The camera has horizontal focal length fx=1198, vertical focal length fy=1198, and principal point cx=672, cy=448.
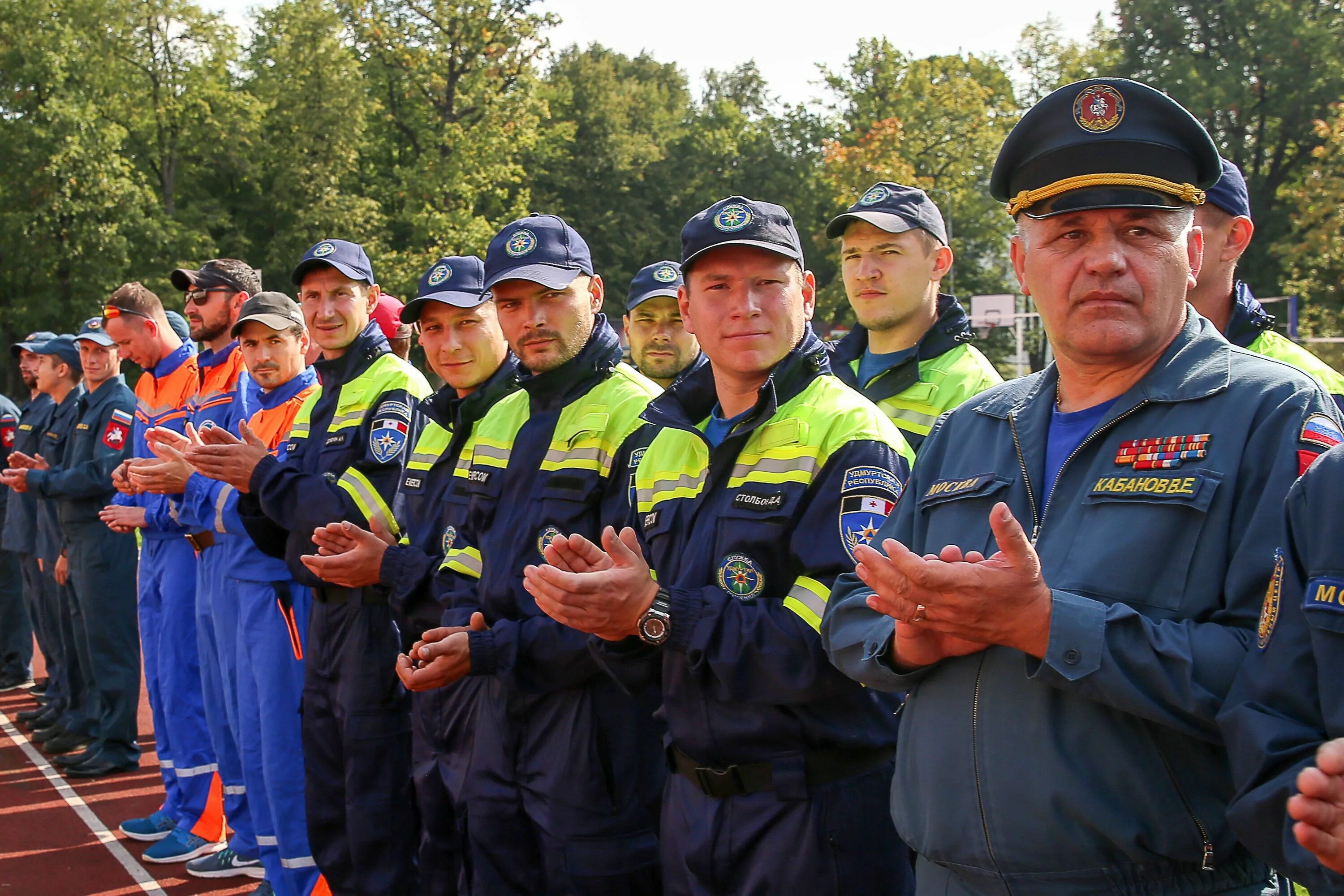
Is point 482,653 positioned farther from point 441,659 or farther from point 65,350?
point 65,350

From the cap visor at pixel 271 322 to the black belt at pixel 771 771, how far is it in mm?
3658

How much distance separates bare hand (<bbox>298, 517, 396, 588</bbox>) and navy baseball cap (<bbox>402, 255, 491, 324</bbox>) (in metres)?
0.94

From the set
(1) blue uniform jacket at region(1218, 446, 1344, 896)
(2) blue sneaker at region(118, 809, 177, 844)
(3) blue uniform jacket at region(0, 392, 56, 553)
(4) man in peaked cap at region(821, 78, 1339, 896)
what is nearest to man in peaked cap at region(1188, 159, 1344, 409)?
(4) man in peaked cap at region(821, 78, 1339, 896)

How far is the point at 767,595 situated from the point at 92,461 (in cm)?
696

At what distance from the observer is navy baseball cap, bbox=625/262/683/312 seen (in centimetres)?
575

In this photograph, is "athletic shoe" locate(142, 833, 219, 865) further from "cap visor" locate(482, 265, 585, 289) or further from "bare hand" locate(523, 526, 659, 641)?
"bare hand" locate(523, 526, 659, 641)

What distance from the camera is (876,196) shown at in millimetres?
4957

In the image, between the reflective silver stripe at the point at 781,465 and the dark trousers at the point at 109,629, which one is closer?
the reflective silver stripe at the point at 781,465

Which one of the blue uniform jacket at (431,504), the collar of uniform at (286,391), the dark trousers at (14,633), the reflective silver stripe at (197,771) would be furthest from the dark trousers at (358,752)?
the dark trousers at (14,633)

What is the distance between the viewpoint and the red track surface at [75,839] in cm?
611

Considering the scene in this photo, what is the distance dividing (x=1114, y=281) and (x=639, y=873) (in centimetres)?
246

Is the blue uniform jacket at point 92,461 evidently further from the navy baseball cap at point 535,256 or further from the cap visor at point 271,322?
the navy baseball cap at point 535,256

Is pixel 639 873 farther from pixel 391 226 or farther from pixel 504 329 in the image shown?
pixel 391 226

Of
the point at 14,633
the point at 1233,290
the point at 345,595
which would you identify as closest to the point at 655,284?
the point at 345,595
